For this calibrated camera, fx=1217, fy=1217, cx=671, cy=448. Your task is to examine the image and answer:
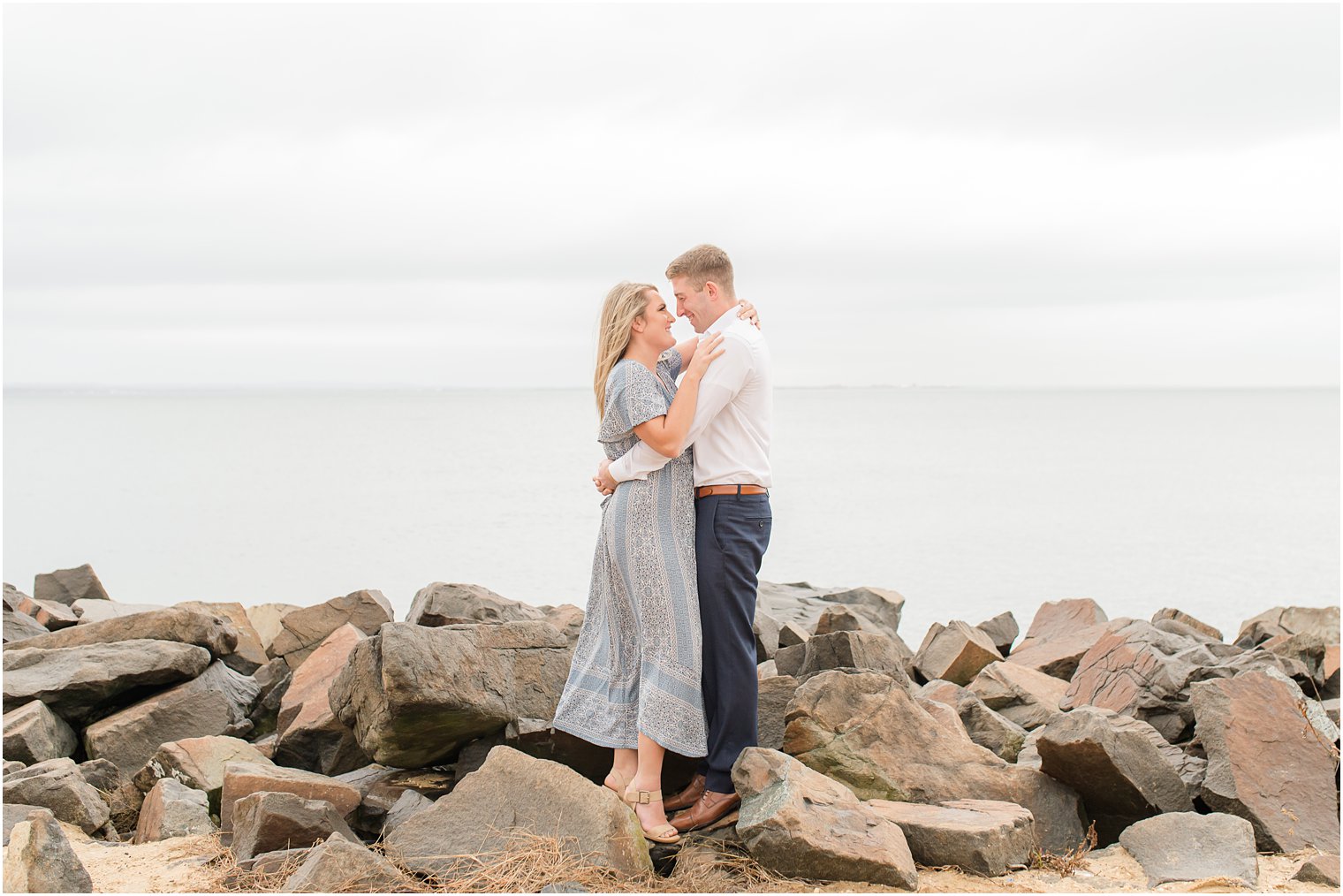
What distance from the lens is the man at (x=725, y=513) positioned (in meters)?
5.93

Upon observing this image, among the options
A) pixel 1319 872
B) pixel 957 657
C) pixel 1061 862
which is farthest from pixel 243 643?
pixel 1319 872

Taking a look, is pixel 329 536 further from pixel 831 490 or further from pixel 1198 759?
pixel 1198 759

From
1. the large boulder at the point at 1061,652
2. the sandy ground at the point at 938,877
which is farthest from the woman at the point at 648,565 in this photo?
the large boulder at the point at 1061,652

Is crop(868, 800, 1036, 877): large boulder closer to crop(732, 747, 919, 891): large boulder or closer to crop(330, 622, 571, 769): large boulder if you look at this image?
crop(732, 747, 919, 891): large boulder

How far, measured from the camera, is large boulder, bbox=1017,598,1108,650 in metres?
12.0

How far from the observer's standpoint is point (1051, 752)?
6.41 m

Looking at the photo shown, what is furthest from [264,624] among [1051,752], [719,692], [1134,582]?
[1134,582]

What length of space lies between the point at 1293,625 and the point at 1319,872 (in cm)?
671

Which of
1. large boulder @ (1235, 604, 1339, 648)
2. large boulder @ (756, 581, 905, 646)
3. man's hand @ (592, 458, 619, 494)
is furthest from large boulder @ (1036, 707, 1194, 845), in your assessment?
large boulder @ (1235, 604, 1339, 648)

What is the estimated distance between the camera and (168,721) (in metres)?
8.02

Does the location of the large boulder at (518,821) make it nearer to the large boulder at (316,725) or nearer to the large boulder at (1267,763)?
the large boulder at (316,725)

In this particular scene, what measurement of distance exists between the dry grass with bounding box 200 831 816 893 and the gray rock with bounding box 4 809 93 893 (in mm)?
619

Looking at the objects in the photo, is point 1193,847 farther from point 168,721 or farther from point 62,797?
point 168,721

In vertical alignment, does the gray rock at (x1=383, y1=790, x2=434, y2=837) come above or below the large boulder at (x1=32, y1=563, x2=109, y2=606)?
above
